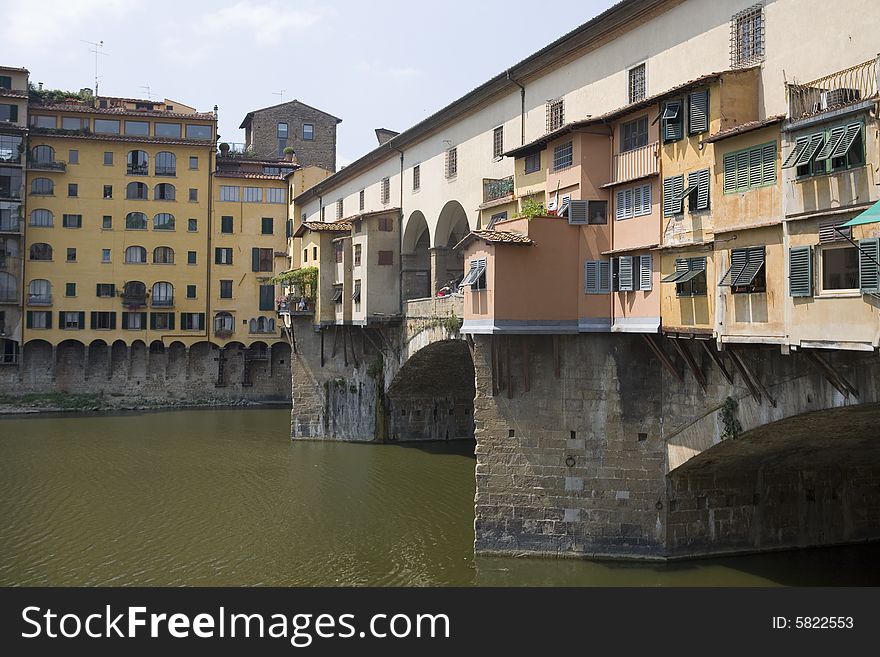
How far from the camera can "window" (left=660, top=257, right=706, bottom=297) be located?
59.9 ft

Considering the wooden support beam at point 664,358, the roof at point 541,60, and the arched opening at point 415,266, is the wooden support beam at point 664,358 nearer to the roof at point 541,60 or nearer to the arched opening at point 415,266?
the roof at point 541,60

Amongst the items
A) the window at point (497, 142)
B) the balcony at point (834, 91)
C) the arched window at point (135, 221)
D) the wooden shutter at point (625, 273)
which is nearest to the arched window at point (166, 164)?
the arched window at point (135, 221)

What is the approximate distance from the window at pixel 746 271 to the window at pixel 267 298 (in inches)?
1886

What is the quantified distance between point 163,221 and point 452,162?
110 feet

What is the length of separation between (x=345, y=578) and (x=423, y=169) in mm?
18917

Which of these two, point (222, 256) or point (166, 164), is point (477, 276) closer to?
point (222, 256)

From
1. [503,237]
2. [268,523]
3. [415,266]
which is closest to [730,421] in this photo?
[503,237]

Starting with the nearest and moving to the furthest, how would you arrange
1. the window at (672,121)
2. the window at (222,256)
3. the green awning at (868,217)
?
1. the green awning at (868,217)
2. the window at (672,121)
3. the window at (222,256)

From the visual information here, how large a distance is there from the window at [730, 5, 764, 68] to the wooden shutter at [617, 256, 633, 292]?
15.9ft

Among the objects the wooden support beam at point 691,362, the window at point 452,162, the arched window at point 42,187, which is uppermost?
the arched window at point 42,187

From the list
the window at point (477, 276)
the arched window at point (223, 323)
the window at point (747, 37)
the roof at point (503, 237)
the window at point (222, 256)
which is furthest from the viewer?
the window at point (222, 256)

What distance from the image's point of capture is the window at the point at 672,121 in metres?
18.7

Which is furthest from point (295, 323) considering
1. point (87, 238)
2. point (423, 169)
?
point (87, 238)

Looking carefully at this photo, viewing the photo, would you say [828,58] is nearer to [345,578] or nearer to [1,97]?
[345,578]
